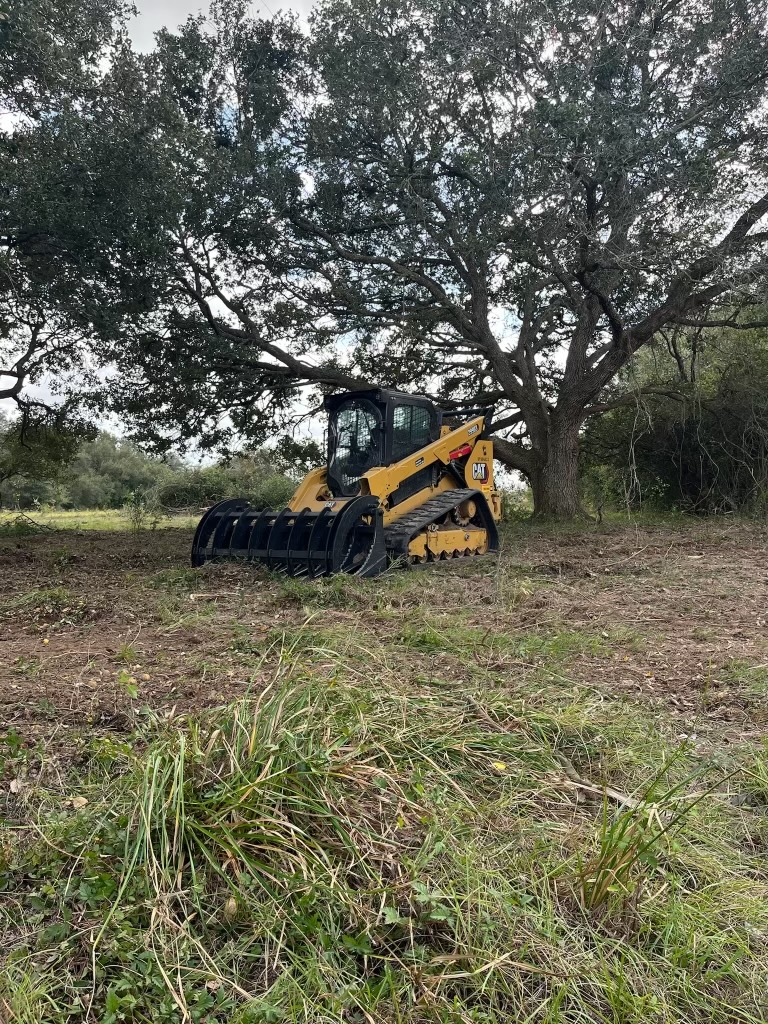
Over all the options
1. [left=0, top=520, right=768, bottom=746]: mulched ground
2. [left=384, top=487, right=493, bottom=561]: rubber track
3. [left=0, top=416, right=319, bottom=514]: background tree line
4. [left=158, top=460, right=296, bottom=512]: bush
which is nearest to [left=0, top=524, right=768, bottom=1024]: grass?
[left=0, top=520, right=768, bottom=746]: mulched ground

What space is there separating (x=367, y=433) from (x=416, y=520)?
4.26 feet

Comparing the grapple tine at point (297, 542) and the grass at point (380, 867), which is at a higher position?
the grapple tine at point (297, 542)

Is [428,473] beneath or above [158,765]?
above

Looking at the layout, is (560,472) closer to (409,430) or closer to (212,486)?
(409,430)

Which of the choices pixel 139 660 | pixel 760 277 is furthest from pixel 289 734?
pixel 760 277

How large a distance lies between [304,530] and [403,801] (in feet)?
18.8

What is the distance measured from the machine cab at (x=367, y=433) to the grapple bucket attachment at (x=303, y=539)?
1013mm

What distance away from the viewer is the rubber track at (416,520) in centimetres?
848

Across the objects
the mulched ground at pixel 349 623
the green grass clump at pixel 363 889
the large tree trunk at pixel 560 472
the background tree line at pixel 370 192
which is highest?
the background tree line at pixel 370 192

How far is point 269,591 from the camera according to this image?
22.8 ft

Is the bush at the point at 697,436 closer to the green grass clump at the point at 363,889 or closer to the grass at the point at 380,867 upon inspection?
the grass at the point at 380,867

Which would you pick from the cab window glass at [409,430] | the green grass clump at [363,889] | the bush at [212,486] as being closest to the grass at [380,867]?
the green grass clump at [363,889]

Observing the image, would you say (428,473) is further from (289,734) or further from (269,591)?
(289,734)

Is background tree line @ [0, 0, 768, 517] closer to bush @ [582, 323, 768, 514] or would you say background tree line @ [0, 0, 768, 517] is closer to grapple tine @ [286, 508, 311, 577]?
bush @ [582, 323, 768, 514]
